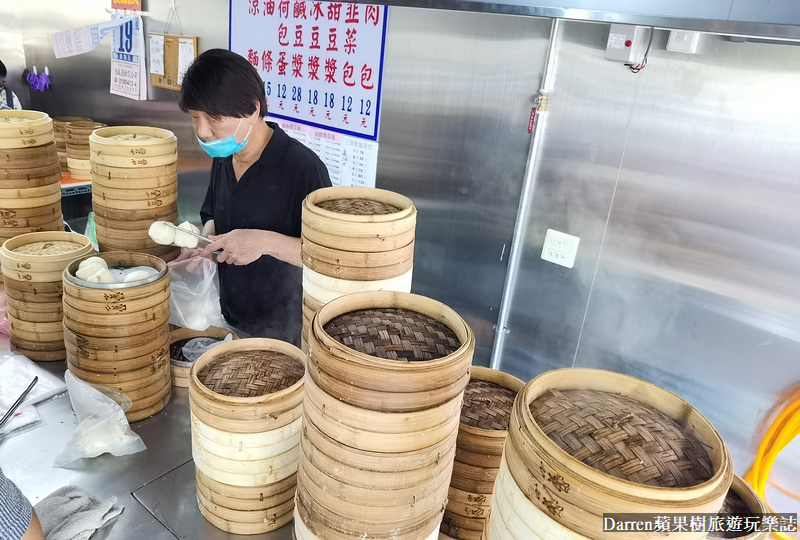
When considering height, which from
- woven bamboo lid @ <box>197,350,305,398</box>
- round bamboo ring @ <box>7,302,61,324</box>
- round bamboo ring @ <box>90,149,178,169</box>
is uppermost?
round bamboo ring @ <box>90,149,178,169</box>

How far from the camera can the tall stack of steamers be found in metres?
0.85

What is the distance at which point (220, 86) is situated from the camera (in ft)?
7.38

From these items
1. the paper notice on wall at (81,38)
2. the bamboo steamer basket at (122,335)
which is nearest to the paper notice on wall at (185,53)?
the paper notice on wall at (81,38)

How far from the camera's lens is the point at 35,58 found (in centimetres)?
591

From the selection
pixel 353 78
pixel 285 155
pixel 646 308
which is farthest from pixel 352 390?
pixel 353 78

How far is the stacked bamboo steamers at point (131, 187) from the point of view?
7.44ft

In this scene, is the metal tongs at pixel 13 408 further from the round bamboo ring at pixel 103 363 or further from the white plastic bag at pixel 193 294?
the white plastic bag at pixel 193 294

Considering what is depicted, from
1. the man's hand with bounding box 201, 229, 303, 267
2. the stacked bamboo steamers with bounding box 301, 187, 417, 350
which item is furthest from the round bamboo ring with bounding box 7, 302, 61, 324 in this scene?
the stacked bamboo steamers with bounding box 301, 187, 417, 350

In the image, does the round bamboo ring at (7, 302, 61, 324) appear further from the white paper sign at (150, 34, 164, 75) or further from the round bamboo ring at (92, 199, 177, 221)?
the white paper sign at (150, 34, 164, 75)

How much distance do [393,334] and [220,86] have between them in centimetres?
164

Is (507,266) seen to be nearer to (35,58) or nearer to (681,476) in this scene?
(681,476)

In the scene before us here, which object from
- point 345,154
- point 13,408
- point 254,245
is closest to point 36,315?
point 13,408

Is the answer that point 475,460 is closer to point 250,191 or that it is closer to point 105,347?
point 105,347

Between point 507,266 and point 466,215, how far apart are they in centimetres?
39
